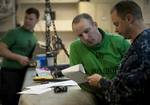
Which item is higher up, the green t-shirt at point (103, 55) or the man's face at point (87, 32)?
the man's face at point (87, 32)

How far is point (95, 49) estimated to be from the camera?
227 cm

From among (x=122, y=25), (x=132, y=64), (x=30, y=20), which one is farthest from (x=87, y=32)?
(x=30, y=20)

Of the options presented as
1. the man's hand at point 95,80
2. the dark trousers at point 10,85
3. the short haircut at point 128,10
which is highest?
the short haircut at point 128,10

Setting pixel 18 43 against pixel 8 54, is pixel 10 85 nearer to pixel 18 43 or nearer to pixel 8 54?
pixel 8 54

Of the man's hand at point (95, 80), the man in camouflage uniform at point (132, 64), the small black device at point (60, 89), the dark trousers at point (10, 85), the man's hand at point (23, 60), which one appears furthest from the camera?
the dark trousers at point (10, 85)

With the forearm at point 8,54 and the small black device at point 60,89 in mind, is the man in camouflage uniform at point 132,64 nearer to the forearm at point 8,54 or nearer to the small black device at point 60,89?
the small black device at point 60,89

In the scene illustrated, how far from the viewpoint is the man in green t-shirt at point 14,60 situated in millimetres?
3488

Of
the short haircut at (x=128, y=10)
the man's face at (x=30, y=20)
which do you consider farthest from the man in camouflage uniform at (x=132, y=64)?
the man's face at (x=30, y=20)

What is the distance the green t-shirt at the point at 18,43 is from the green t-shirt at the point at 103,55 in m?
1.37

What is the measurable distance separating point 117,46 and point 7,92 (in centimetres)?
178

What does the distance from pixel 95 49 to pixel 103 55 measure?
83mm

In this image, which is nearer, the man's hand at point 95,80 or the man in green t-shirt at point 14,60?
the man's hand at point 95,80

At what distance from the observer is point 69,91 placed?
2164 mm

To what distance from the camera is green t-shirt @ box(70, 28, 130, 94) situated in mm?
2186
